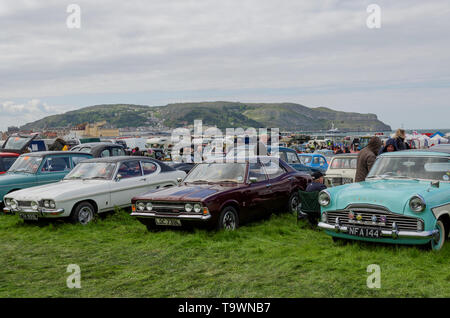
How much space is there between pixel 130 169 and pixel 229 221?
3.63m

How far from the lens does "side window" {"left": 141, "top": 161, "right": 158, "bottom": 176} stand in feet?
37.2

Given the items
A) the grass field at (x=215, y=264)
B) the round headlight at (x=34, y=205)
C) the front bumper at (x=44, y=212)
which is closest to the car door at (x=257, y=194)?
the grass field at (x=215, y=264)

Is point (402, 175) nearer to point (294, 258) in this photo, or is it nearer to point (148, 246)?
point (294, 258)

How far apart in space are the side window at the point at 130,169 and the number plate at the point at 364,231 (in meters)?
6.02

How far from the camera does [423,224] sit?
20.8 feet

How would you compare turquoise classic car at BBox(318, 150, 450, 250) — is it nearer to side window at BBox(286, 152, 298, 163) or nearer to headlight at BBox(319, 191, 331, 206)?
headlight at BBox(319, 191, 331, 206)

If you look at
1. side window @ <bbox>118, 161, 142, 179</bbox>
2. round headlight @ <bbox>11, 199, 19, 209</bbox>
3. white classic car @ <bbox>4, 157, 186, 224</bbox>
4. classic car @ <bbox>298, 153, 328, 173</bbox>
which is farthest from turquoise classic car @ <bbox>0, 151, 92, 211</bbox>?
classic car @ <bbox>298, 153, 328, 173</bbox>

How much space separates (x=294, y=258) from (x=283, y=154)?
872cm

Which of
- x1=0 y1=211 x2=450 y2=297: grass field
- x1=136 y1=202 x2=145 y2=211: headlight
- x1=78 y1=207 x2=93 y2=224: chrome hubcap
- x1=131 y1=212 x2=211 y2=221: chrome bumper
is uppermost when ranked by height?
x1=136 y1=202 x2=145 y2=211: headlight

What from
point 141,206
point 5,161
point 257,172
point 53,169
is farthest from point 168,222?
point 5,161

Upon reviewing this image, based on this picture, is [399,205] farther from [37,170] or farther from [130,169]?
[37,170]

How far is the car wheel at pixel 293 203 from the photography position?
33.9ft

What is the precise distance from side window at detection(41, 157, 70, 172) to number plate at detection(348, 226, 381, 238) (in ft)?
29.5
